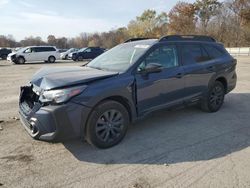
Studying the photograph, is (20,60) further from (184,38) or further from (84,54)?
(184,38)

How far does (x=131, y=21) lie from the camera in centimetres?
7956

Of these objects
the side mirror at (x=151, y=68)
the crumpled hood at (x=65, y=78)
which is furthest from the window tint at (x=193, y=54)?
the crumpled hood at (x=65, y=78)

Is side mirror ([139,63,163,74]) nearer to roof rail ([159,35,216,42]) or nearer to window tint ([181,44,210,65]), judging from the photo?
roof rail ([159,35,216,42])

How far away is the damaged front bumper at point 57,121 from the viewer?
143 inches

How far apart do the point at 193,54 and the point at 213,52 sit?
861mm

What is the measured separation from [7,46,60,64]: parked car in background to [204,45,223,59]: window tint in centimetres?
2266

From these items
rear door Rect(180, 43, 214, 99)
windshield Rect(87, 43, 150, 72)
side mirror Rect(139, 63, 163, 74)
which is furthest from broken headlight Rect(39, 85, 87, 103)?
rear door Rect(180, 43, 214, 99)

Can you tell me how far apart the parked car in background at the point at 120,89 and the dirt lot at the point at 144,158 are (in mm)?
368

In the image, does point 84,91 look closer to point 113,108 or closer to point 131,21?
point 113,108

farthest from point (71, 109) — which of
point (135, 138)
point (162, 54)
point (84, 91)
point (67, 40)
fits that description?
point (67, 40)

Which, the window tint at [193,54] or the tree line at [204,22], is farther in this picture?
the tree line at [204,22]

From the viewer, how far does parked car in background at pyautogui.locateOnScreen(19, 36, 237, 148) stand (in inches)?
146

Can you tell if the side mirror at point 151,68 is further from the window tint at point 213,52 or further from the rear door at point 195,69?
the window tint at point 213,52

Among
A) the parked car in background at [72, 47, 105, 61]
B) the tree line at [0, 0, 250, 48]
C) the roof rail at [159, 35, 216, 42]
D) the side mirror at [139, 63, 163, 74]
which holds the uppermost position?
the tree line at [0, 0, 250, 48]
